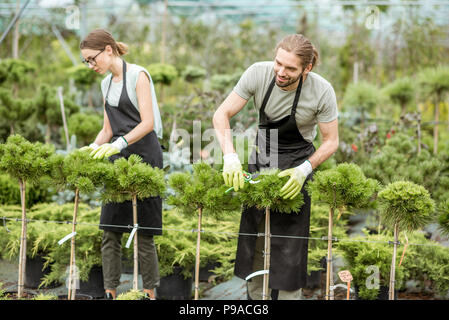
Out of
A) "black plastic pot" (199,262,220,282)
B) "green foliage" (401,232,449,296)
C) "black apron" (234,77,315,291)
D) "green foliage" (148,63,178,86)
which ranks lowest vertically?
"black plastic pot" (199,262,220,282)

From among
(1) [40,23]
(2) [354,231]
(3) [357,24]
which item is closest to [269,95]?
(2) [354,231]

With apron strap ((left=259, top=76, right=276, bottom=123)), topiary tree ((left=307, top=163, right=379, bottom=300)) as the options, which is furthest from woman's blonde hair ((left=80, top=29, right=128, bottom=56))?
topiary tree ((left=307, top=163, right=379, bottom=300))

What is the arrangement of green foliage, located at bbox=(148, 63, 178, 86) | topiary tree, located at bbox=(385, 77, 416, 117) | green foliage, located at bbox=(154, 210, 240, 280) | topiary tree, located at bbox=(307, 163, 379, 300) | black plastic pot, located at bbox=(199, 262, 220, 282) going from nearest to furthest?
1. topiary tree, located at bbox=(307, 163, 379, 300)
2. green foliage, located at bbox=(154, 210, 240, 280)
3. black plastic pot, located at bbox=(199, 262, 220, 282)
4. topiary tree, located at bbox=(385, 77, 416, 117)
5. green foliage, located at bbox=(148, 63, 178, 86)

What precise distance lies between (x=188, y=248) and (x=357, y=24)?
333 inches

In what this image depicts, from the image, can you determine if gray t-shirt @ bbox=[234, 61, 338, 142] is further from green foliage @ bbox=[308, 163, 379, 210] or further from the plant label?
the plant label

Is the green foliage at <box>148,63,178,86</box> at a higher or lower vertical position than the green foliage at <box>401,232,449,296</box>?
higher

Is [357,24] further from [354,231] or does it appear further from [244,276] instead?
[244,276]

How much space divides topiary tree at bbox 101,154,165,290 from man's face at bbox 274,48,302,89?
726 millimetres

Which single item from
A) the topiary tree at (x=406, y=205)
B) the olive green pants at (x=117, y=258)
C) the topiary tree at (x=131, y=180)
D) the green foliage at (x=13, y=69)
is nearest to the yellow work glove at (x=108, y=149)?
the topiary tree at (x=131, y=180)

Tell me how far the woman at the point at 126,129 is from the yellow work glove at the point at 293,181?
2.74 ft

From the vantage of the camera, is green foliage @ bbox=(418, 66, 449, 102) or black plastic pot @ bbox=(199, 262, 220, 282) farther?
green foliage @ bbox=(418, 66, 449, 102)

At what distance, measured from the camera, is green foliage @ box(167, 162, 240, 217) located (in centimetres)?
227

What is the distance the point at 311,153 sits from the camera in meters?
2.52

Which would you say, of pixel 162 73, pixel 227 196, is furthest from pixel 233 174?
pixel 162 73
